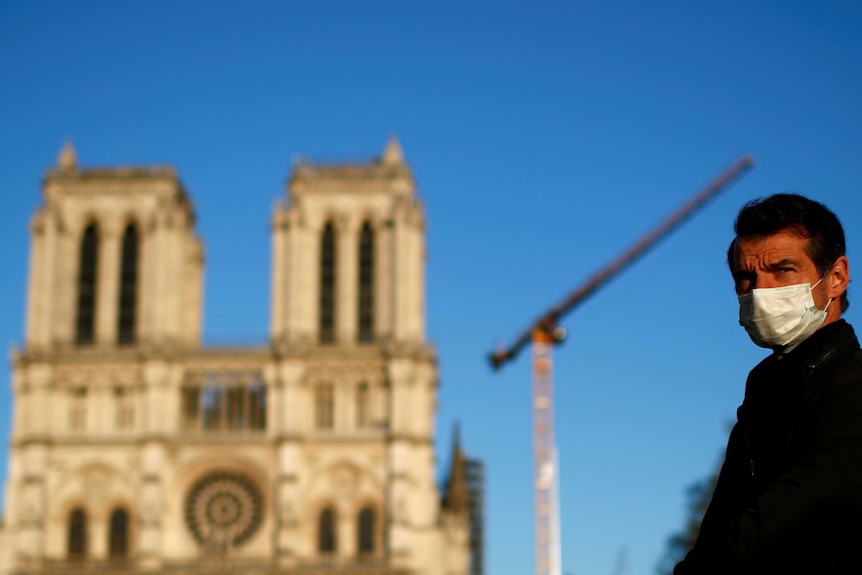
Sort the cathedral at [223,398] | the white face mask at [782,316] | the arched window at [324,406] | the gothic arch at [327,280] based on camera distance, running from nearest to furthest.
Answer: the white face mask at [782,316] → the cathedral at [223,398] → the arched window at [324,406] → the gothic arch at [327,280]

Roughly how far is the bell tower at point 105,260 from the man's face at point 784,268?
5901 cm

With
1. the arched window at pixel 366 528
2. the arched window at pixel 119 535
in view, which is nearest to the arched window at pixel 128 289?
the arched window at pixel 119 535

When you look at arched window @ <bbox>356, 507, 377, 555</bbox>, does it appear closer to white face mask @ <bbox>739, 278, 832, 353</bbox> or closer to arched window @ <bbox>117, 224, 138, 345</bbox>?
arched window @ <bbox>117, 224, 138, 345</bbox>

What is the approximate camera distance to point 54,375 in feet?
197

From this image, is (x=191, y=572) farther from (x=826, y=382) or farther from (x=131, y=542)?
(x=826, y=382)

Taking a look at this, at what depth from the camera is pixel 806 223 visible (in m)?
2.36

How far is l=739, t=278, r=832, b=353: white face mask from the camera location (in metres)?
2.31

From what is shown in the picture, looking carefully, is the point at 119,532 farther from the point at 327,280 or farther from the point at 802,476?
the point at 802,476

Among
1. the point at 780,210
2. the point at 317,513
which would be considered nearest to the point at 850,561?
the point at 780,210

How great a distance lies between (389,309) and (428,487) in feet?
22.6

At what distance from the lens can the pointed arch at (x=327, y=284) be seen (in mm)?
61000

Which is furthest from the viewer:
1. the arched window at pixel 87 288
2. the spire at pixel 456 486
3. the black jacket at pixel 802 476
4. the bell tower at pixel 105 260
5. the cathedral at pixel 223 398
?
the spire at pixel 456 486

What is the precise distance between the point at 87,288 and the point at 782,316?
6075cm

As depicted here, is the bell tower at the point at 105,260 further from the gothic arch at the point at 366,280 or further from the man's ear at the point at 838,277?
the man's ear at the point at 838,277
